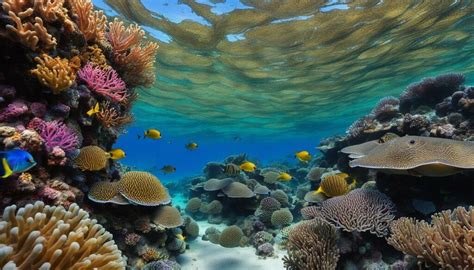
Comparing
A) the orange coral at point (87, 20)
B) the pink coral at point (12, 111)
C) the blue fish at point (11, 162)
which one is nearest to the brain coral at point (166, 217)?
the pink coral at point (12, 111)

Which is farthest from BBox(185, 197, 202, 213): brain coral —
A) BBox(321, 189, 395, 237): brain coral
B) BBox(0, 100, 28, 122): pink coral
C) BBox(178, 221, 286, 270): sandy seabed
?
BBox(0, 100, 28, 122): pink coral

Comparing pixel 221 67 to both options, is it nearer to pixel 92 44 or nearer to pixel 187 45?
pixel 187 45

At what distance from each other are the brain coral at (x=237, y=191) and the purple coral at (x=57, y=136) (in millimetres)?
5964

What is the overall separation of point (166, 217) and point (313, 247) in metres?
3.11

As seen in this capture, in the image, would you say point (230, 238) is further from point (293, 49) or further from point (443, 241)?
point (293, 49)

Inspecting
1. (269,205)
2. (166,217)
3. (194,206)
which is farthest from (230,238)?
(194,206)

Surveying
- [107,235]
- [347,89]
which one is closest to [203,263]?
[107,235]

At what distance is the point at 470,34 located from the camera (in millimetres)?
14992

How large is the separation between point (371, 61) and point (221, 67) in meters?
9.37

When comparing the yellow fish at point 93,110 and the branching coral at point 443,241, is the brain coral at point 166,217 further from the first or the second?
the branching coral at point 443,241

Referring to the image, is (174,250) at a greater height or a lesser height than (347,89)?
lesser

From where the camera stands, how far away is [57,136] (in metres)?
4.23

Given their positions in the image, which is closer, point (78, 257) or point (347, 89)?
point (78, 257)

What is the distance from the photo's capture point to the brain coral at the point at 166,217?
5.92 meters
